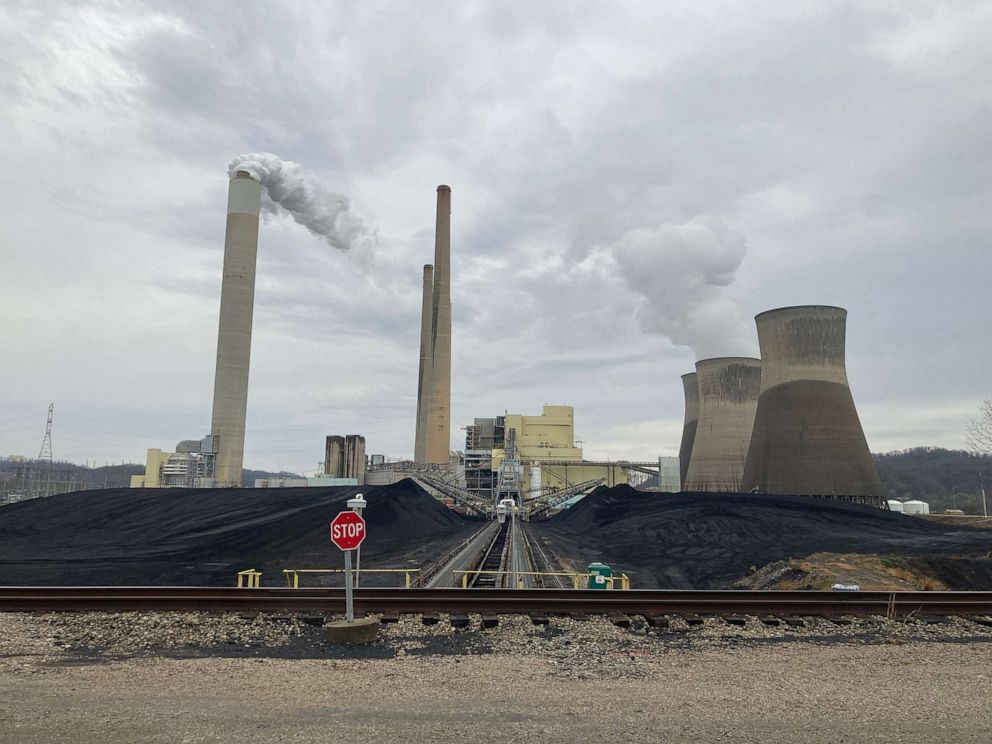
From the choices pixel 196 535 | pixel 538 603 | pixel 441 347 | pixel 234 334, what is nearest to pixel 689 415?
pixel 441 347

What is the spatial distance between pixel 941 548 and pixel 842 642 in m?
18.6

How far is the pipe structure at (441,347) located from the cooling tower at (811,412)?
33.3 m

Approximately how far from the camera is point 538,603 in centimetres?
861

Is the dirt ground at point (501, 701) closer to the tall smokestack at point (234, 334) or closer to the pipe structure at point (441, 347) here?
the tall smokestack at point (234, 334)

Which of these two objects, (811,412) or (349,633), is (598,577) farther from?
(811,412)

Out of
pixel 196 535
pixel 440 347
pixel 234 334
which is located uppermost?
pixel 440 347

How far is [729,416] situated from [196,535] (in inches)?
1413

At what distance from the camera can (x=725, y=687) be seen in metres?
5.56

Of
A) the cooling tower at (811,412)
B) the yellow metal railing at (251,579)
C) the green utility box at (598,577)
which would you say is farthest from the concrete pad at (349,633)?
the cooling tower at (811,412)

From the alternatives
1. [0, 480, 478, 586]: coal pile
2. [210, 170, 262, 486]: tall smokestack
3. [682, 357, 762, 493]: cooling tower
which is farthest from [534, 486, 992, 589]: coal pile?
[210, 170, 262, 486]: tall smokestack

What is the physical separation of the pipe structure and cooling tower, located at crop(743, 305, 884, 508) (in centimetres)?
3327

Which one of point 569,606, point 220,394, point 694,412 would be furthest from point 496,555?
point 694,412

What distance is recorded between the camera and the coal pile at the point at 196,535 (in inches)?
667

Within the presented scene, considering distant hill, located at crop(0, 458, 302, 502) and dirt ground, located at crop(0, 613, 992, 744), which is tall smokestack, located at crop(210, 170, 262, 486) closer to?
distant hill, located at crop(0, 458, 302, 502)
